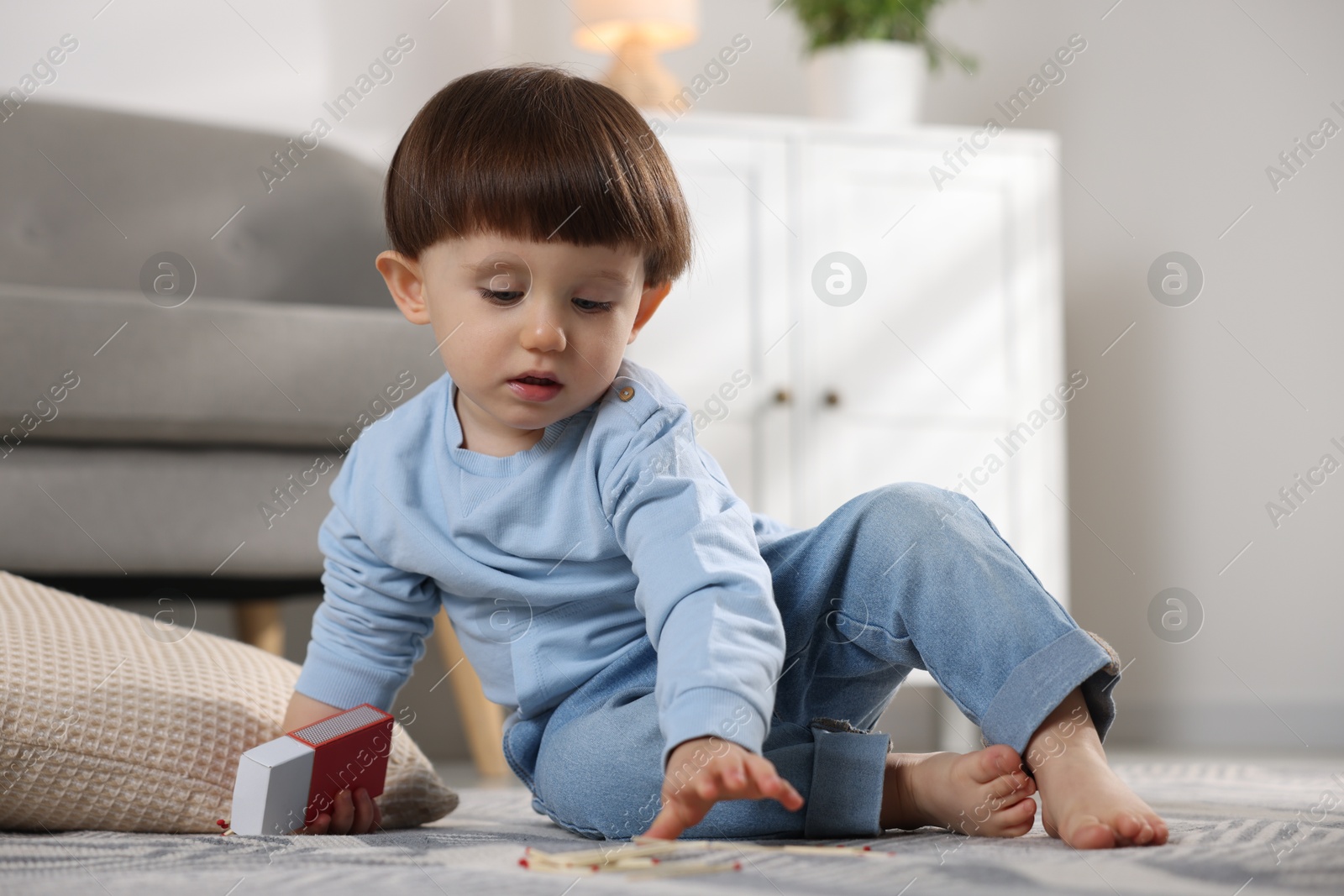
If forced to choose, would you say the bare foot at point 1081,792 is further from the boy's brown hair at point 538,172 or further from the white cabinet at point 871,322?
the white cabinet at point 871,322

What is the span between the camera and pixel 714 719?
53 cm

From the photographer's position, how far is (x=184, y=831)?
2.31 feet

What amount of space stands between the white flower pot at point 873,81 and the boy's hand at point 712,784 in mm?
1555

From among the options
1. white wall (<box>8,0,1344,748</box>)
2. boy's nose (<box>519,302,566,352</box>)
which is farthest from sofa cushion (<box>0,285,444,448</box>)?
white wall (<box>8,0,1344,748</box>)

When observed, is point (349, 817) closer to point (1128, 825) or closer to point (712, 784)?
point (712, 784)

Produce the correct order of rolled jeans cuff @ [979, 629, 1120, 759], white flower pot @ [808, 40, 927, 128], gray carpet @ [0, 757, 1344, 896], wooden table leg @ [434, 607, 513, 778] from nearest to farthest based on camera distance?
gray carpet @ [0, 757, 1344, 896] < rolled jeans cuff @ [979, 629, 1120, 759] < wooden table leg @ [434, 607, 513, 778] < white flower pot @ [808, 40, 927, 128]

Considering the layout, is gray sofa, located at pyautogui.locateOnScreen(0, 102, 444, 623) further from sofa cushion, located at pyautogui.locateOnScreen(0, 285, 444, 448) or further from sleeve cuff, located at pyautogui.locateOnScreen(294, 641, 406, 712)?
sleeve cuff, located at pyautogui.locateOnScreen(294, 641, 406, 712)

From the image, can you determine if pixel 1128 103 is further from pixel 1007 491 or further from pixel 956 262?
pixel 1007 491

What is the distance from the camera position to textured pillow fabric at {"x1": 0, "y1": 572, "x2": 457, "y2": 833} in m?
0.68

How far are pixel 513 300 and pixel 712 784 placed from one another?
11.7 inches

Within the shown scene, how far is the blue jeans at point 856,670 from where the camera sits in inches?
23.7

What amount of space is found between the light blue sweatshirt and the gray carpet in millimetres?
109

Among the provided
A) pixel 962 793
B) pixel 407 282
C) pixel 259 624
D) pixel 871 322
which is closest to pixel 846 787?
pixel 962 793

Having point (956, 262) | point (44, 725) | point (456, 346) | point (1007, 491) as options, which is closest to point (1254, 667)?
point (1007, 491)
